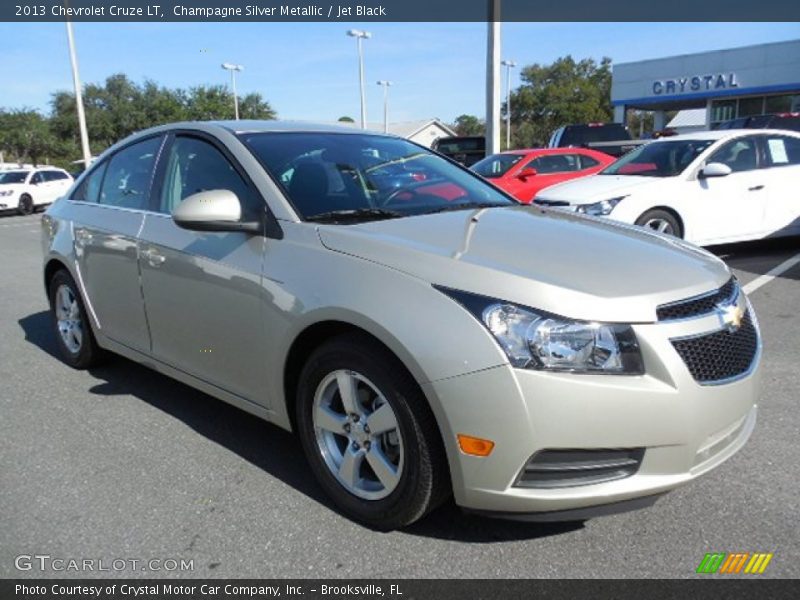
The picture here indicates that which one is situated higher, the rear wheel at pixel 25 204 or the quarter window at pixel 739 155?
the quarter window at pixel 739 155

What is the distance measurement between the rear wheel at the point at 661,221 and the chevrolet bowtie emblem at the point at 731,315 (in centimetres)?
521

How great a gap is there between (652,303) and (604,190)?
5805mm

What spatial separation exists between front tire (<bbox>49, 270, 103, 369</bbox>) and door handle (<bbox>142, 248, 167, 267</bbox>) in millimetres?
1151

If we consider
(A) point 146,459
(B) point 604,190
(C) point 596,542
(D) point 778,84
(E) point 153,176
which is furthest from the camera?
(D) point 778,84

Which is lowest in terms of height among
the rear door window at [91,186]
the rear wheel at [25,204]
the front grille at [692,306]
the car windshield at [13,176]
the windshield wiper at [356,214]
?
the rear wheel at [25,204]

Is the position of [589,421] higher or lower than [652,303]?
lower

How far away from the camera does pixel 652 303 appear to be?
7.62ft

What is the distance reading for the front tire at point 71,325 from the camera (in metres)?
4.61

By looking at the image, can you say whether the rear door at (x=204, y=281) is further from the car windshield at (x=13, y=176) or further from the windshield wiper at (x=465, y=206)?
the car windshield at (x=13, y=176)

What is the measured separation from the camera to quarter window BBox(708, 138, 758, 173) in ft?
27.0

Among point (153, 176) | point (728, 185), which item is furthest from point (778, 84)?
point (153, 176)

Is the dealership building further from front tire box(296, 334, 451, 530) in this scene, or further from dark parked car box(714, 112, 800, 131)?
front tire box(296, 334, 451, 530)

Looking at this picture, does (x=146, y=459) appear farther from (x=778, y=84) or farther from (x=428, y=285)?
(x=778, y=84)

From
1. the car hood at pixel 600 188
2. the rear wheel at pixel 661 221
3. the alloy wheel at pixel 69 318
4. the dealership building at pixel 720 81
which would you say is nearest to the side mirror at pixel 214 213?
the alloy wheel at pixel 69 318
